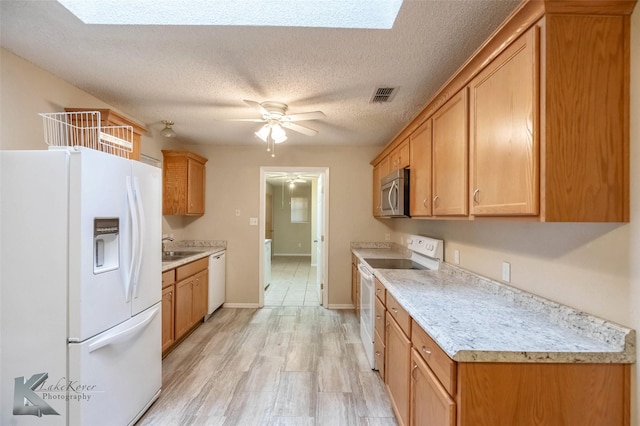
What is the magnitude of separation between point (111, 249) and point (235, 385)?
147cm

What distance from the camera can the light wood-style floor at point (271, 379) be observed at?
1.97m

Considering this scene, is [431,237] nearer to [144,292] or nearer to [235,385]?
[235,385]

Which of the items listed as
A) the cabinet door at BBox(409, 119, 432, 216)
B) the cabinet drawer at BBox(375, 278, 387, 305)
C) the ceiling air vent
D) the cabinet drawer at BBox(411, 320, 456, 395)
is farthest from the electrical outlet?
the ceiling air vent

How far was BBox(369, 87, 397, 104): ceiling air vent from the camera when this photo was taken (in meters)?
2.29

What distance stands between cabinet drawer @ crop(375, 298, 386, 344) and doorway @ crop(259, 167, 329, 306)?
1915mm

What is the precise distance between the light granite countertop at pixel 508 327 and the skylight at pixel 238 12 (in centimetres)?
153

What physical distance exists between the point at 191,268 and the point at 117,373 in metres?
1.60

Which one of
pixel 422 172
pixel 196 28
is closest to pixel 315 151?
pixel 422 172

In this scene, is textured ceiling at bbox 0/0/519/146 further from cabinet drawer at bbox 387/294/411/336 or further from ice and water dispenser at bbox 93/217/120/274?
cabinet drawer at bbox 387/294/411/336

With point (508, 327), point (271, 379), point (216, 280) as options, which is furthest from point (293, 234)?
point (508, 327)

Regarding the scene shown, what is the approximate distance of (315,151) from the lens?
4.29 meters

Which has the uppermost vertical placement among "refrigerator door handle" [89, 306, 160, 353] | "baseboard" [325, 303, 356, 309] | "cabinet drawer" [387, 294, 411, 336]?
"cabinet drawer" [387, 294, 411, 336]

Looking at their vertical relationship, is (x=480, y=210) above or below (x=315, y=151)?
below

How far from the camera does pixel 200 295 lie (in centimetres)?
348
